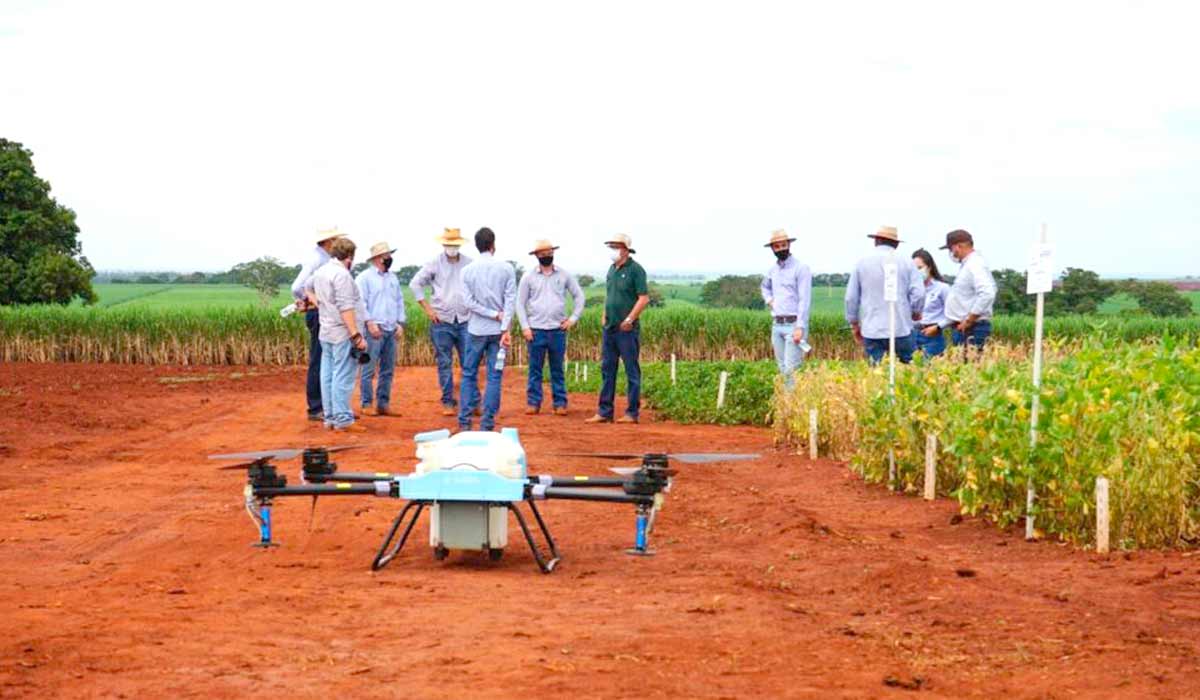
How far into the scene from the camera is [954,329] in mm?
17188

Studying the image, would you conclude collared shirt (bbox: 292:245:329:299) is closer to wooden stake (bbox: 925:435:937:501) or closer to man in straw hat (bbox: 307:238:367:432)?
man in straw hat (bbox: 307:238:367:432)

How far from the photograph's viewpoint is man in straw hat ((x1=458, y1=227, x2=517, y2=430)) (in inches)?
666

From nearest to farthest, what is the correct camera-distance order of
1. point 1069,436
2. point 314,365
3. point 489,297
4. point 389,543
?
A: point 389,543, point 1069,436, point 489,297, point 314,365

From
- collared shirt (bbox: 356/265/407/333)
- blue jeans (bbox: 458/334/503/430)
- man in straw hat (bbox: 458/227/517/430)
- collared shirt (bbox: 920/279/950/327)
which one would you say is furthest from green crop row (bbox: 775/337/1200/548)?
collared shirt (bbox: 356/265/407/333)

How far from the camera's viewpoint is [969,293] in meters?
16.5

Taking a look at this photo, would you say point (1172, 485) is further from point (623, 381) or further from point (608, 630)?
point (623, 381)

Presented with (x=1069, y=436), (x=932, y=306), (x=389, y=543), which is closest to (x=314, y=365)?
(x=932, y=306)

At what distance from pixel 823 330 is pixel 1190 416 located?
31.7 meters

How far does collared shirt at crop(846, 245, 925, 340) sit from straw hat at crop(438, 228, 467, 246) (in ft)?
15.1

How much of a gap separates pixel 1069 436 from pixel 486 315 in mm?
8424

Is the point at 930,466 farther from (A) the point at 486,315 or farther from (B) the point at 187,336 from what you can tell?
(B) the point at 187,336

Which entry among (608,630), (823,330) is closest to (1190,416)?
(608,630)

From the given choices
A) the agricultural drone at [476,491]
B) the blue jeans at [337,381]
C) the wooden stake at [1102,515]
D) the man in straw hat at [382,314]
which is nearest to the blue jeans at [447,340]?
the man in straw hat at [382,314]

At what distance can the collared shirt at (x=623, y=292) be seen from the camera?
18.9m
